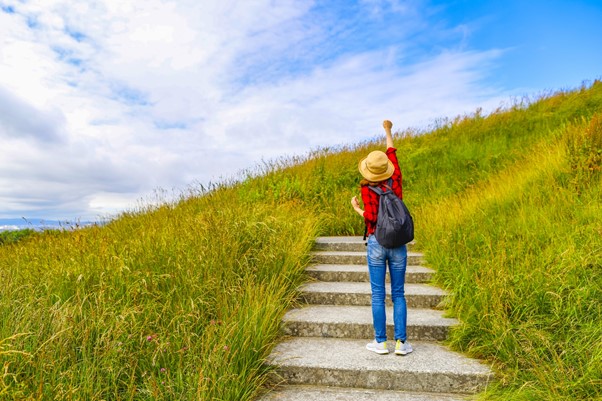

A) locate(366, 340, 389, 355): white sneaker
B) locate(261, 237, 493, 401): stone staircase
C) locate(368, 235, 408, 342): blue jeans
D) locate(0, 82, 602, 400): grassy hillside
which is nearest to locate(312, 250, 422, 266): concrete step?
locate(0, 82, 602, 400): grassy hillside

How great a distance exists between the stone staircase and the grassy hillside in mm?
245

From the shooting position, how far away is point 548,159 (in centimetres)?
781

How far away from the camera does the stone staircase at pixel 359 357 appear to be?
384 cm

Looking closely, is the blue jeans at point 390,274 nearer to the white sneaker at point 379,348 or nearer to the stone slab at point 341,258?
the white sneaker at point 379,348

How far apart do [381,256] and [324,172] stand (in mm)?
7167

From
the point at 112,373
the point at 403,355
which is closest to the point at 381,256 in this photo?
the point at 403,355

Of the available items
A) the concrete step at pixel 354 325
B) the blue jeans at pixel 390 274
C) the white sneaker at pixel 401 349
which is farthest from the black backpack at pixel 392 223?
the concrete step at pixel 354 325

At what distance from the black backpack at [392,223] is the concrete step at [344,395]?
133 centimetres

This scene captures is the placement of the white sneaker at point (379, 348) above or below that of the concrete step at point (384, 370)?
above

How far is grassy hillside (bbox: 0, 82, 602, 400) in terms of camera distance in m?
3.24

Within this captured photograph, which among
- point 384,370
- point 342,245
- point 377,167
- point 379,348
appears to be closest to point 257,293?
point 379,348

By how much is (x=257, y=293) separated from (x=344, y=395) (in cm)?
144

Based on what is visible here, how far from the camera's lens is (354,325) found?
4805mm

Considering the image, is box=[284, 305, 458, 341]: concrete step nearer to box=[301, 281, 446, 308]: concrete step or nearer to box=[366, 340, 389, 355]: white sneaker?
box=[301, 281, 446, 308]: concrete step
